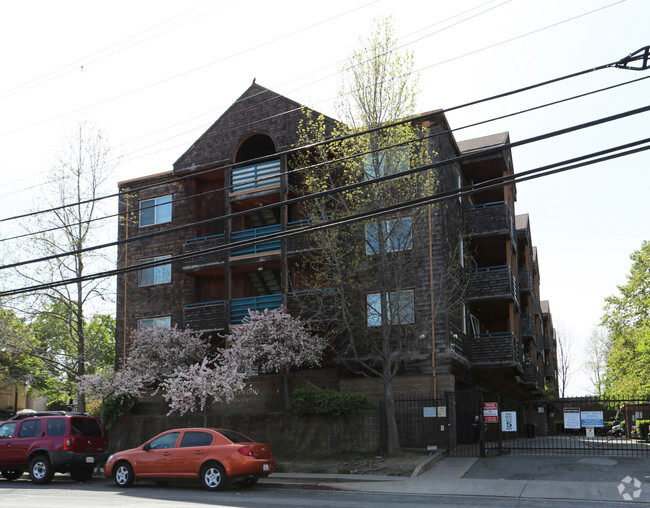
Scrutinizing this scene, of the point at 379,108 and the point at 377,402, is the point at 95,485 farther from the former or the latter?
the point at 379,108

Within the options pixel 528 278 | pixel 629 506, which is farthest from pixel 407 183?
Answer: pixel 528 278

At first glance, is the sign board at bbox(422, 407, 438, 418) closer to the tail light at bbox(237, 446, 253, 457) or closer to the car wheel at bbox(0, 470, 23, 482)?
the tail light at bbox(237, 446, 253, 457)

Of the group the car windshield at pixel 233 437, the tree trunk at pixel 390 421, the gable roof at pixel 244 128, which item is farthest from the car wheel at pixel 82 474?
the gable roof at pixel 244 128

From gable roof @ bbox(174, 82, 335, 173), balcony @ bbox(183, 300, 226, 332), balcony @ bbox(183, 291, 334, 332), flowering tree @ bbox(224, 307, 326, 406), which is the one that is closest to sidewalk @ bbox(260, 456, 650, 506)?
flowering tree @ bbox(224, 307, 326, 406)

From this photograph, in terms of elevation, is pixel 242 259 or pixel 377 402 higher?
pixel 242 259

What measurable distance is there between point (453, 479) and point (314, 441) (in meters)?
5.96

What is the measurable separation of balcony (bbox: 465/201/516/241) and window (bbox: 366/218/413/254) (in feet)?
17.5

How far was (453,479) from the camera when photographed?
56.7 feet

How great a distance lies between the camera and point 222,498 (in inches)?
573

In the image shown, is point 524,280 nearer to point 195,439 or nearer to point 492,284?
point 492,284

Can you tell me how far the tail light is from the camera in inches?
637

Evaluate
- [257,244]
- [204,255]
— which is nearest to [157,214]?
[204,255]

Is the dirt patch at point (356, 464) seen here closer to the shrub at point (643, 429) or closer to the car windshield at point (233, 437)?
the car windshield at point (233, 437)

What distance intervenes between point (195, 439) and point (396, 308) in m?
7.76
